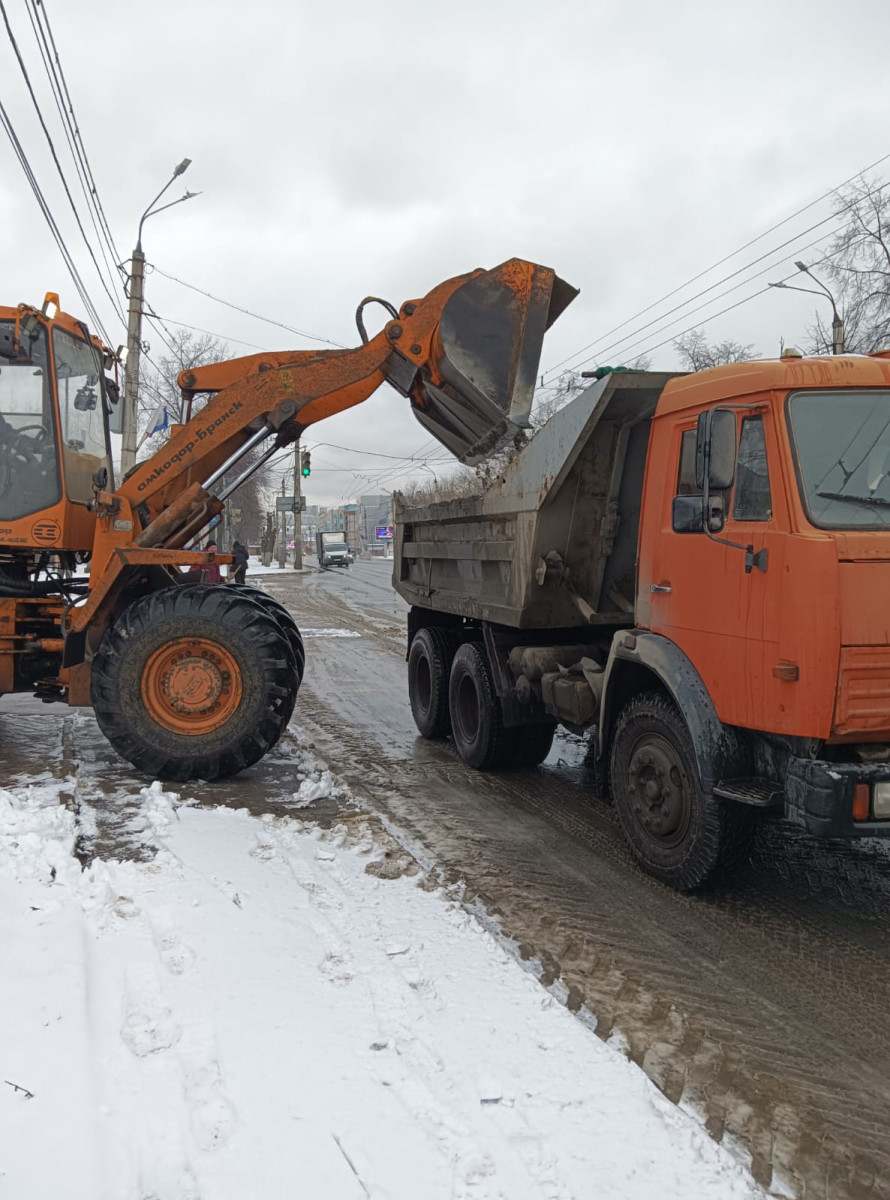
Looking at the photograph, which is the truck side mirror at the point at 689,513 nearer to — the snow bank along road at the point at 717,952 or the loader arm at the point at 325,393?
the snow bank along road at the point at 717,952

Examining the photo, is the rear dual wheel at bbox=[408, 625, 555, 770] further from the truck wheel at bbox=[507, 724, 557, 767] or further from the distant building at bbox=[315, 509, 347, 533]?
the distant building at bbox=[315, 509, 347, 533]

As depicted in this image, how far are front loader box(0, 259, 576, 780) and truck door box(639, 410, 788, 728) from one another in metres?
2.40

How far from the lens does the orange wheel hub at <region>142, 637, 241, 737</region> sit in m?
6.08

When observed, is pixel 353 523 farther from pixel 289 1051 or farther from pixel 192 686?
pixel 289 1051

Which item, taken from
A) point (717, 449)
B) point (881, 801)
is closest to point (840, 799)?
point (881, 801)

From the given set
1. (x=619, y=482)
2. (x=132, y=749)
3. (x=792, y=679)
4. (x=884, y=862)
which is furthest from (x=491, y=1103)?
(x=132, y=749)

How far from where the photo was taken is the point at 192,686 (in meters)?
6.08

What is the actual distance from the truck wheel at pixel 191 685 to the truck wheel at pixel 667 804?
2.54 meters

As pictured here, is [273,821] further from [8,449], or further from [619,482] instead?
[8,449]

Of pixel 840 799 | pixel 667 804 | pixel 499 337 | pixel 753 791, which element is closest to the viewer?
pixel 840 799

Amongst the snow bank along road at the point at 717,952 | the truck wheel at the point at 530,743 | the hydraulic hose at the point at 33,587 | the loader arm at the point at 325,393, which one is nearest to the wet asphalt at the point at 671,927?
the snow bank along road at the point at 717,952

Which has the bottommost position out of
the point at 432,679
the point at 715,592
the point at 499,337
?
the point at 432,679

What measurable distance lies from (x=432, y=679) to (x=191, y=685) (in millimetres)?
2368

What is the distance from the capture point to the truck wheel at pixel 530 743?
21.9 feet
